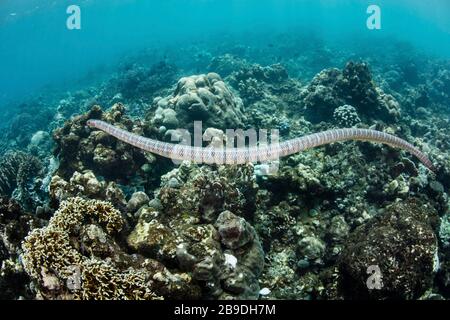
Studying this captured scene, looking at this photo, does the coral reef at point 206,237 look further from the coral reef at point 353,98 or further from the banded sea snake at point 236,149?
the coral reef at point 353,98

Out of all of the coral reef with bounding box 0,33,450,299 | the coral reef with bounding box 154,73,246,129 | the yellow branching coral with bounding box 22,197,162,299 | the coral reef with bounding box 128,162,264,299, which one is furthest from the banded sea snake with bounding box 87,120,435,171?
the yellow branching coral with bounding box 22,197,162,299

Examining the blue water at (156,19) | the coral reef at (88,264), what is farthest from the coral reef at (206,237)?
the blue water at (156,19)

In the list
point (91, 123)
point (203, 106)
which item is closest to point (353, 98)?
point (203, 106)

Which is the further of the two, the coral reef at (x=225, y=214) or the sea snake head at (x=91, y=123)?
the sea snake head at (x=91, y=123)

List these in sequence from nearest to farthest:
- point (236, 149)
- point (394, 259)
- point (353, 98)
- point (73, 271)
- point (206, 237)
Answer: point (73, 271) < point (206, 237) < point (394, 259) < point (236, 149) < point (353, 98)

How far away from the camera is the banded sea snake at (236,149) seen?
880cm

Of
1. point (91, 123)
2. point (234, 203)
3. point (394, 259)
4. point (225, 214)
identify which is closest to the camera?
point (394, 259)

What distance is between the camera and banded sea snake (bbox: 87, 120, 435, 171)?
8.80 meters

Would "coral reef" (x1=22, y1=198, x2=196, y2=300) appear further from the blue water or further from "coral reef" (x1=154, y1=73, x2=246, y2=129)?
the blue water

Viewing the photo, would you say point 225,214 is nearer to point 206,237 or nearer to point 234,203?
point 206,237

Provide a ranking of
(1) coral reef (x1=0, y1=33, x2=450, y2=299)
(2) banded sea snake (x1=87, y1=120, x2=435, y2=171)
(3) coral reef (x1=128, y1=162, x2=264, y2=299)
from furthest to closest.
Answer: (2) banded sea snake (x1=87, y1=120, x2=435, y2=171) < (3) coral reef (x1=128, y1=162, x2=264, y2=299) < (1) coral reef (x1=0, y1=33, x2=450, y2=299)

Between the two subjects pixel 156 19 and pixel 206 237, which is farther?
pixel 156 19

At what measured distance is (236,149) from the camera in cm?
884

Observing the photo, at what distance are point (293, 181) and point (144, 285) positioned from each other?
4.78m
